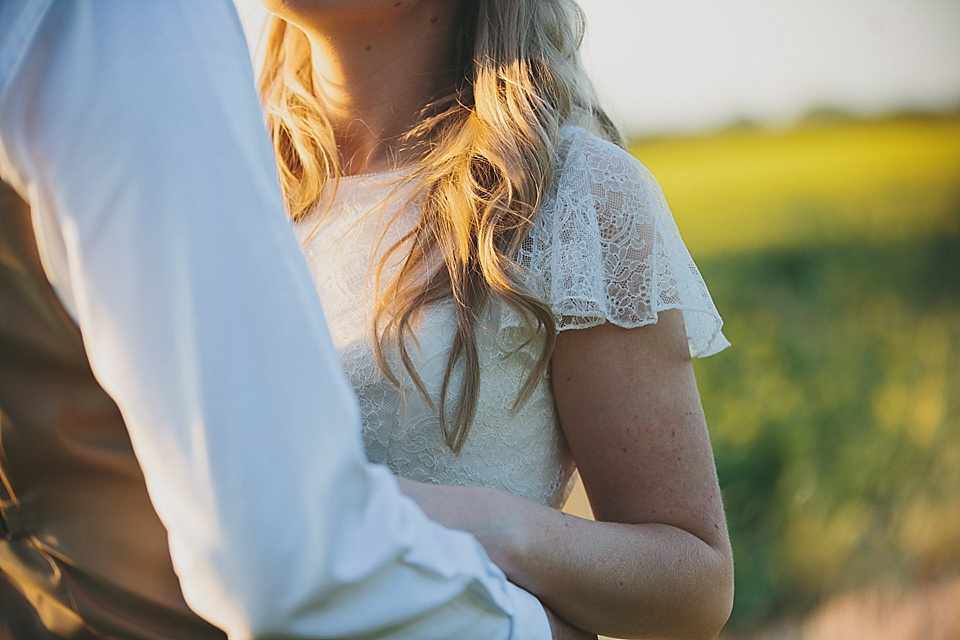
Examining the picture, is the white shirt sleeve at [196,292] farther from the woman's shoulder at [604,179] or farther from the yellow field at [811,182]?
the yellow field at [811,182]

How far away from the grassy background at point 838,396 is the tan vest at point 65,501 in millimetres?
4554

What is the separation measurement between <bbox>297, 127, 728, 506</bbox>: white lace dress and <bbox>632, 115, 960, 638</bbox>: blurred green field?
261cm

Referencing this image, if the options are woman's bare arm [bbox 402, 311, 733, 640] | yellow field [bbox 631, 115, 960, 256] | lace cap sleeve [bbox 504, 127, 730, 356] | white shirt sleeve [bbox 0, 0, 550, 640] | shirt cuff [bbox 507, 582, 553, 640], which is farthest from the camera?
yellow field [bbox 631, 115, 960, 256]

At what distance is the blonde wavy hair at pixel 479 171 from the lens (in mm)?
1579

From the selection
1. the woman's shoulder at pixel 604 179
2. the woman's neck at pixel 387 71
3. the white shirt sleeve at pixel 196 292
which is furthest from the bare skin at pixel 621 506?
the white shirt sleeve at pixel 196 292

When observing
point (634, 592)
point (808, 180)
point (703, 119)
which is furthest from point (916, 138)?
point (634, 592)

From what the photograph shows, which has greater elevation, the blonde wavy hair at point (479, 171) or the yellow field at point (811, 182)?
the blonde wavy hair at point (479, 171)

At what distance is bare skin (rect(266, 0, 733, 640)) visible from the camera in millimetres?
1245

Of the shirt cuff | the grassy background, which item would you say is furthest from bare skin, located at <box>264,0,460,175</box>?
the grassy background

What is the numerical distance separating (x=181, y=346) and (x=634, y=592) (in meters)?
0.89

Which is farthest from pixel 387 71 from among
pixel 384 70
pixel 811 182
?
pixel 811 182

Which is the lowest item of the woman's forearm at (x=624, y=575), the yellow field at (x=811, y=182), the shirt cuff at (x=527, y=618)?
the yellow field at (x=811, y=182)

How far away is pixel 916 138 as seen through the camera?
37.8 ft

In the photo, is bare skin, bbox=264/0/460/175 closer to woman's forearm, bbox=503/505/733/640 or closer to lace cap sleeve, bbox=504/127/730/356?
lace cap sleeve, bbox=504/127/730/356
